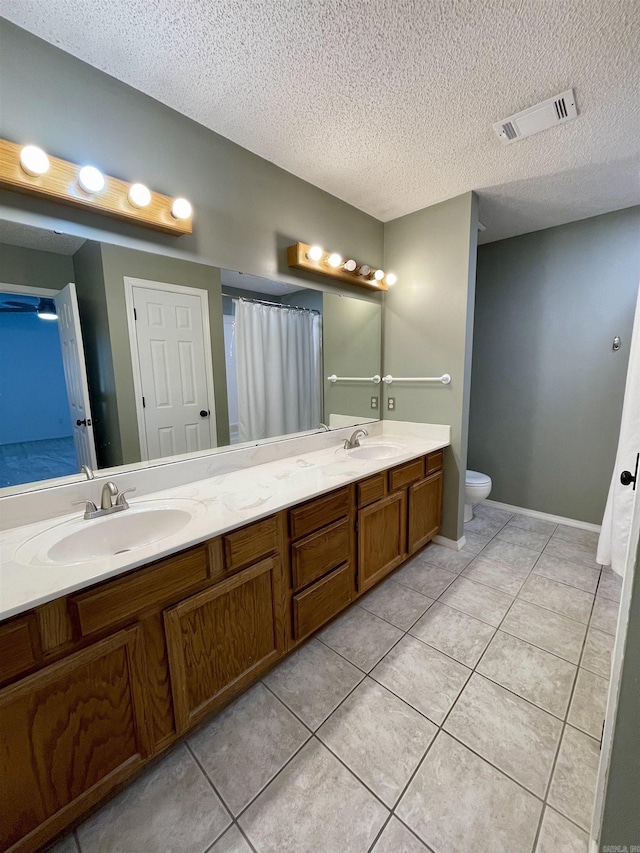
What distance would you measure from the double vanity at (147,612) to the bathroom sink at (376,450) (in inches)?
18.8

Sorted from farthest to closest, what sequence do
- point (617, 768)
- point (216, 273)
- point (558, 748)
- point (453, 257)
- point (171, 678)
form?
1. point (453, 257)
2. point (216, 273)
3. point (558, 748)
4. point (171, 678)
5. point (617, 768)

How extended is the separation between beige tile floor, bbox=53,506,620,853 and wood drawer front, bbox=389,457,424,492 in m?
0.67

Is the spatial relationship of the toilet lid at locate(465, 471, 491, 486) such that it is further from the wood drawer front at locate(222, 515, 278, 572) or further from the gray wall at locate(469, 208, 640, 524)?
the wood drawer front at locate(222, 515, 278, 572)

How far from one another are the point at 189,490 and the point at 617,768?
1.54 meters

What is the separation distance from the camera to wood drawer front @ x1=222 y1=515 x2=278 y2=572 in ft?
3.94

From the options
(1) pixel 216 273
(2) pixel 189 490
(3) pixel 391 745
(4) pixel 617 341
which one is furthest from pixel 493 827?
(4) pixel 617 341

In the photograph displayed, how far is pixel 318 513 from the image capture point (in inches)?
59.9

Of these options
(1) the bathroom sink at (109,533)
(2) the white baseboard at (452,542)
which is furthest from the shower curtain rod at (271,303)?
(2) the white baseboard at (452,542)

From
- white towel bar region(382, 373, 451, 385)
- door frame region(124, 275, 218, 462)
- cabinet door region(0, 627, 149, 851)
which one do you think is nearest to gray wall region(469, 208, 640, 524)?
white towel bar region(382, 373, 451, 385)

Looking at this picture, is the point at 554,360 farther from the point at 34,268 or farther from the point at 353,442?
the point at 34,268

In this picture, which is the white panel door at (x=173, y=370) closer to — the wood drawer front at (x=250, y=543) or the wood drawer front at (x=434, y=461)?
the wood drawer front at (x=250, y=543)

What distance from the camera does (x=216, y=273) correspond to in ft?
5.57

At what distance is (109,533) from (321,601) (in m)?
0.96

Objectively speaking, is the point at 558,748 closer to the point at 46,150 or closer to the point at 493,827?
the point at 493,827
